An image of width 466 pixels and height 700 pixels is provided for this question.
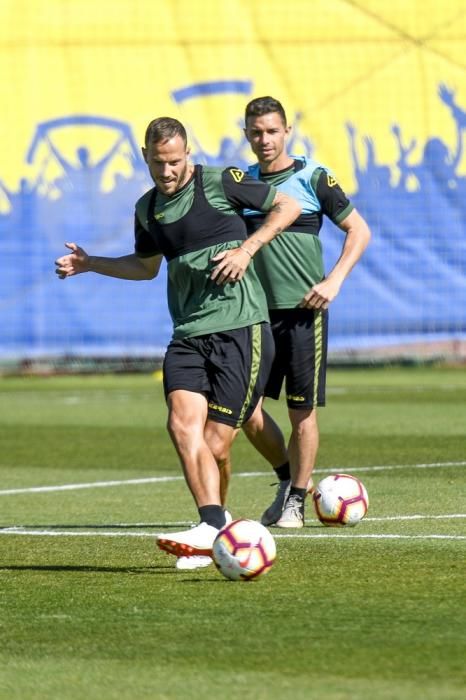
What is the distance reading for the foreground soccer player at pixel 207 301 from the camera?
7680 millimetres

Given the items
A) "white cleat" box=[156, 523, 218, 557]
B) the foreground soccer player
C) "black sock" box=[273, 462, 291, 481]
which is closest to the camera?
"white cleat" box=[156, 523, 218, 557]

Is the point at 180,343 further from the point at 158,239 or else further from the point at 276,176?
the point at 276,176

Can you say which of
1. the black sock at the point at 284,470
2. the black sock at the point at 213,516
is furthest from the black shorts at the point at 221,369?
the black sock at the point at 284,470

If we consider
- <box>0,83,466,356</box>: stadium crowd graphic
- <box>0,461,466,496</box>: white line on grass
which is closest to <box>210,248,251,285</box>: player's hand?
<box>0,461,466,496</box>: white line on grass

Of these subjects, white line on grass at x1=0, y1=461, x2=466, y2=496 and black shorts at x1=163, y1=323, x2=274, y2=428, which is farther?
white line on grass at x1=0, y1=461, x2=466, y2=496

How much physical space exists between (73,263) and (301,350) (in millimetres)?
1692

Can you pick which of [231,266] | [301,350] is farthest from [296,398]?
[231,266]

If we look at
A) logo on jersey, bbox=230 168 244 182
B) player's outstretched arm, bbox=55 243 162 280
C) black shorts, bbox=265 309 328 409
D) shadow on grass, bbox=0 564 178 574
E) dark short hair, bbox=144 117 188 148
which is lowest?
shadow on grass, bbox=0 564 178 574

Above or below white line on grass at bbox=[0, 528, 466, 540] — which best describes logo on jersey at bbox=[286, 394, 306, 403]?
above

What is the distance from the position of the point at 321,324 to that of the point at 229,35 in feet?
54.0

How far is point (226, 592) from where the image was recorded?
22.4ft

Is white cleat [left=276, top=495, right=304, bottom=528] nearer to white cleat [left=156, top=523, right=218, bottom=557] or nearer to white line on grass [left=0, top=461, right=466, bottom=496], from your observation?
white cleat [left=156, top=523, right=218, bottom=557]

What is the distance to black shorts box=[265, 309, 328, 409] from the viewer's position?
9.55 meters

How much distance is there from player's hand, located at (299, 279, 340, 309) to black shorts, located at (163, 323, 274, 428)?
50.4 inches
